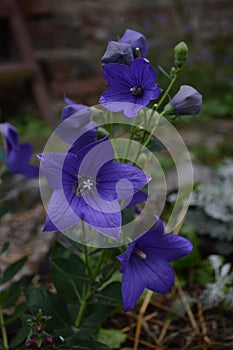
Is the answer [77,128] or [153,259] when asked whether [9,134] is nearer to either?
[77,128]

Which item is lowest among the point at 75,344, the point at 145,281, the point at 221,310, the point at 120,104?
the point at 221,310

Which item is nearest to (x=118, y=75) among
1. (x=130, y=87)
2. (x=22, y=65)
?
(x=130, y=87)

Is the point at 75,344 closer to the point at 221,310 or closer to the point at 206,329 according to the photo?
the point at 206,329

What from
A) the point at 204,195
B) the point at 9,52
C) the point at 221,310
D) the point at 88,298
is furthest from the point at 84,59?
the point at 88,298

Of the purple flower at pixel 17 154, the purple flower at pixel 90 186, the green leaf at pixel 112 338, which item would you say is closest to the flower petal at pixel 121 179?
the purple flower at pixel 90 186

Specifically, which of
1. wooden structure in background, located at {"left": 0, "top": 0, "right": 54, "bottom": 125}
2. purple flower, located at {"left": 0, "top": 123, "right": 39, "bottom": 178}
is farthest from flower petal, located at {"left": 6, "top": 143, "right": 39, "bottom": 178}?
wooden structure in background, located at {"left": 0, "top": 0, "right": 54, "bottom": 125}

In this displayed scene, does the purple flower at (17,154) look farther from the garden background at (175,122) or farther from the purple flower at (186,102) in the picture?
the purple flower at (186,102)
